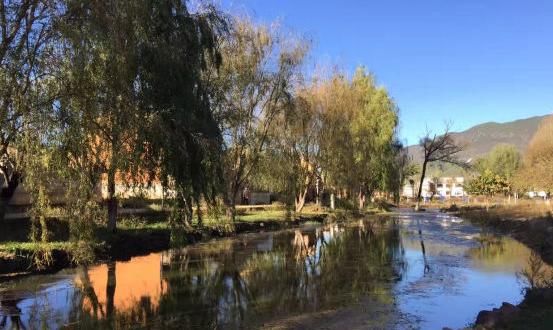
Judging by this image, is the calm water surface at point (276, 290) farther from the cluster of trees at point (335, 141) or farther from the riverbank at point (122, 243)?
the cluster of trees at point (335, 141)

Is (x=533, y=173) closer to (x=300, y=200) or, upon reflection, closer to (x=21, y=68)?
(x=300, y=200)

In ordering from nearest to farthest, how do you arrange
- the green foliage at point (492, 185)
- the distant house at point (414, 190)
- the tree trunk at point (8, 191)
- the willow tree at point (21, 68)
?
the willow tree at point (21, 68), the tree trunk at point (8, 191), the green foliage at point (492, 185), the distant house at point (414, 190)

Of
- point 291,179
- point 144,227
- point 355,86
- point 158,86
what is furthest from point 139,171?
point 355,86

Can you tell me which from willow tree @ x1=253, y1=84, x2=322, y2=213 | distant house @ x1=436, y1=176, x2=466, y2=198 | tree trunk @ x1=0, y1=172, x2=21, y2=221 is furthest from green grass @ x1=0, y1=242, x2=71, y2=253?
distant house @ x1=436, y1=176, x2=466, y2=198

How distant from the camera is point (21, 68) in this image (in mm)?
9836

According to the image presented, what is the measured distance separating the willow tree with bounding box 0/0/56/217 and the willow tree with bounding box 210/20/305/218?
59.7 ft

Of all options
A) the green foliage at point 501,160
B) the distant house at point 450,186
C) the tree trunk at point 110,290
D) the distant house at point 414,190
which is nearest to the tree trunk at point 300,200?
the tree trunk at point 110,290

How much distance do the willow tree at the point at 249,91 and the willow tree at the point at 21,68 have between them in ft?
59.7

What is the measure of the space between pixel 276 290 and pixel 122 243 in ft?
28.2

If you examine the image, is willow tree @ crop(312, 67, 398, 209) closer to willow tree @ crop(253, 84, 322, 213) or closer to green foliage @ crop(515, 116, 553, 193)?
willow tree @ crop(253, 84, 322, 213)

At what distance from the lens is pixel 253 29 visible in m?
33.0

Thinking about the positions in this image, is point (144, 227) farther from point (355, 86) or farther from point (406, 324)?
point (355, 86)

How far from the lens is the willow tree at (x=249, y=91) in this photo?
3066 centimetres

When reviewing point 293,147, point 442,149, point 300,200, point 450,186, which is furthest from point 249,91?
point 450,186
